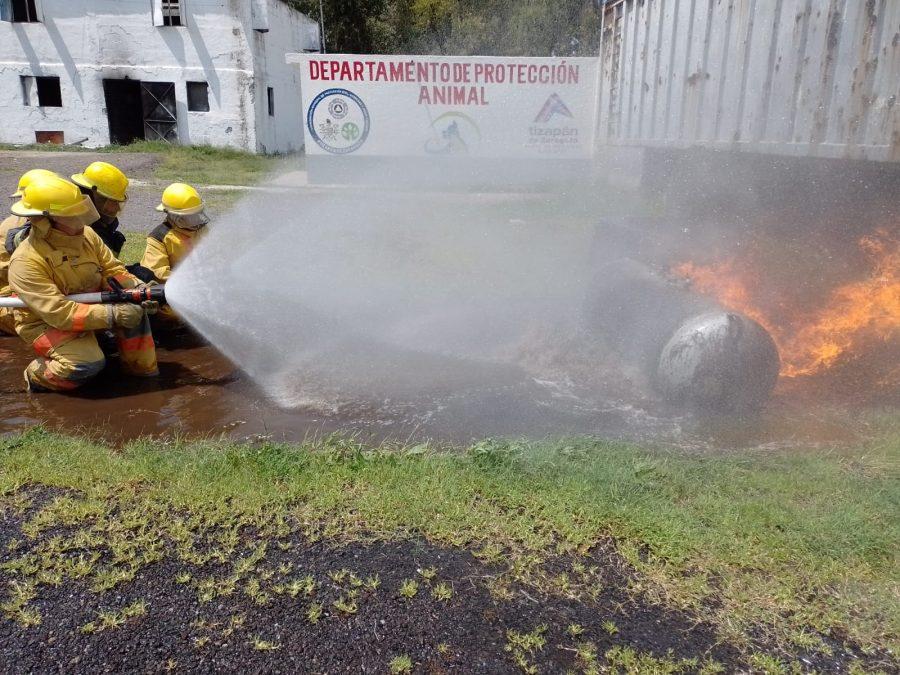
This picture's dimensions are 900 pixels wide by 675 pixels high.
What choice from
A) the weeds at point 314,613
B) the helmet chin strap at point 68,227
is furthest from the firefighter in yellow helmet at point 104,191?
the weeds at point 314,613

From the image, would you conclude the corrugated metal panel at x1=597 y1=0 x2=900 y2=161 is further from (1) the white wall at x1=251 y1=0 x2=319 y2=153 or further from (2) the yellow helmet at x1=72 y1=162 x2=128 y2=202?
(1) the white wall at x1=251 y1=0 x2=319 y2=153

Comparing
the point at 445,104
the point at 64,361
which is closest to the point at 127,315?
the point at 64,361

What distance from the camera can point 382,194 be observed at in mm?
13836

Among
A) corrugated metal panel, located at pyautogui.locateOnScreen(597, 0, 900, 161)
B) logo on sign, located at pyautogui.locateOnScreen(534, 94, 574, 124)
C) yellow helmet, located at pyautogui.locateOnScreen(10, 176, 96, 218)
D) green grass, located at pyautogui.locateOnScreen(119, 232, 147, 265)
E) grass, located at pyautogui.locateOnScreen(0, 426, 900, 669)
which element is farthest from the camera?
logo on sign, located at pyautogui.locateOnScreen(534, 94, 574, 124)

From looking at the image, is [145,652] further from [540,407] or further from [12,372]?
[12,372]

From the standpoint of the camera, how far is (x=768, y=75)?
498cm

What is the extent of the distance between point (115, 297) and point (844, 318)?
17.4ft

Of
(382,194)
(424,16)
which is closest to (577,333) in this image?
(382,194)

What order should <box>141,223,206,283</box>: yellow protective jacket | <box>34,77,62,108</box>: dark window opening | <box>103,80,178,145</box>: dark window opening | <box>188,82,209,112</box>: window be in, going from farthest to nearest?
<box>103,80,178,145</box>: dark window opening < <box>188,82,209,112</box>: window < <box>34,77,62,108</box>: dark window opening < <box>141,223,206,283</box>: yellow protective jacket

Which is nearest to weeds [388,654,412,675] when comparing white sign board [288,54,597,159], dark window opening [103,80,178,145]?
white sign board [288,54,597,159]

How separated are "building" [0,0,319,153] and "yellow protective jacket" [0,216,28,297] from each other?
17658 millimetres

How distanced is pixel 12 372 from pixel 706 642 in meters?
5.27

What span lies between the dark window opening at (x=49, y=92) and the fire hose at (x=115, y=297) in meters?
20.9

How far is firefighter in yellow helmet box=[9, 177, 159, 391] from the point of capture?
4629mm
